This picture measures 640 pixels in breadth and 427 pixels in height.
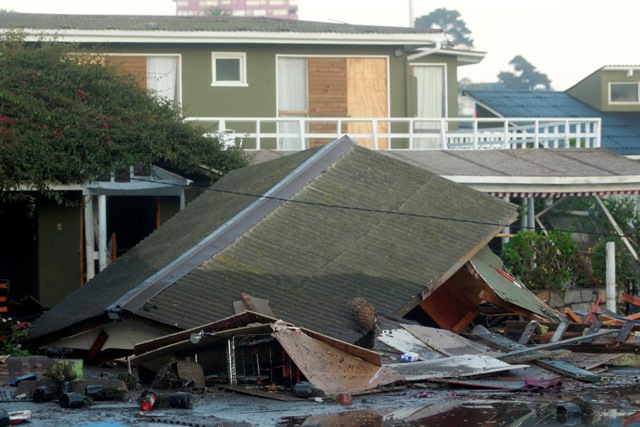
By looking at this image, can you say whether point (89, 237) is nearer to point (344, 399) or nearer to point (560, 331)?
point (560, 331)

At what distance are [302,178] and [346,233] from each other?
1.59m

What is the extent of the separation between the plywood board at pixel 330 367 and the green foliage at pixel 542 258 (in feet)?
24.9

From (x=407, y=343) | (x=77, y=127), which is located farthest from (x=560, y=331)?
(x=77, y=127)

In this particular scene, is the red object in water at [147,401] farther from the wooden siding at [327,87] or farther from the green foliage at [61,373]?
the wooden siding at [327,87]

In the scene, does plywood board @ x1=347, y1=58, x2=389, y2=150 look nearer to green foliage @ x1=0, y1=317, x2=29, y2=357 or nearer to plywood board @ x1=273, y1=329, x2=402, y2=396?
green foliage @ x1=0, y1=317, x2=29, y2=357

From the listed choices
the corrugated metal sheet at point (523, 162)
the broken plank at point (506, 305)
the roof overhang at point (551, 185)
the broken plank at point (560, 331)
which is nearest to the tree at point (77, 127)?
the corrugated metal sheet at point (523, 162)

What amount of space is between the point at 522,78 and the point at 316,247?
424 ft

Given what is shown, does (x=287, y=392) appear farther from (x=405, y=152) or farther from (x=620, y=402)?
(x=405, y=152)

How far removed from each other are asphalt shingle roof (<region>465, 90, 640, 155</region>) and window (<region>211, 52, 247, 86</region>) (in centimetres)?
984

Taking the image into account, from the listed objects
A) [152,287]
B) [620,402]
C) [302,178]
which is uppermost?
[302,178]

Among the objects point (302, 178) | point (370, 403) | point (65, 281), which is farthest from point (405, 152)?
point (370, 403)

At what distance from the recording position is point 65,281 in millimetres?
22328

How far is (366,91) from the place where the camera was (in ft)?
92.1

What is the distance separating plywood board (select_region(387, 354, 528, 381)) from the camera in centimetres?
1427
